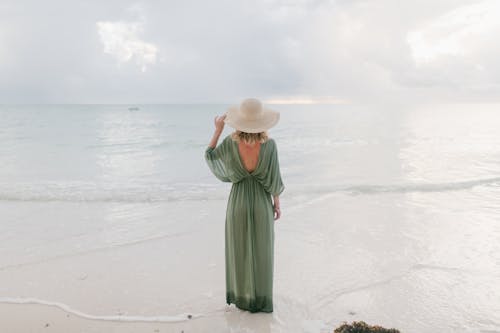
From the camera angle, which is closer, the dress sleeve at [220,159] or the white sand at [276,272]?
the dress sleeve at [220,159]

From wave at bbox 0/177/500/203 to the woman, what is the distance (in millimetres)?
5820

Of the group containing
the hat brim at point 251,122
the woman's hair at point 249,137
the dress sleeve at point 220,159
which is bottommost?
the dress sleeve at point 220,159

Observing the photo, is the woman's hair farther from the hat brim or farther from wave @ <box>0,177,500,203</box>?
wave @ <box>0,177,500,203</box>

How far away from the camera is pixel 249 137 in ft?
11.0

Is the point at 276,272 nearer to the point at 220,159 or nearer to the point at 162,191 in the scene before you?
the point at 220,159

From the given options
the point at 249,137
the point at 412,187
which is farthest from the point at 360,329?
the point at 412,187

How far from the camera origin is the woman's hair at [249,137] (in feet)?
11.0

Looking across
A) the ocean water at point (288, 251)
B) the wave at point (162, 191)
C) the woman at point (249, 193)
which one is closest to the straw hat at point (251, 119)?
the woman at point (249, 193)

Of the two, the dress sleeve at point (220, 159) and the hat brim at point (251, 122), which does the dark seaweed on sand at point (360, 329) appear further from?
the hat brim at point (251, 122)

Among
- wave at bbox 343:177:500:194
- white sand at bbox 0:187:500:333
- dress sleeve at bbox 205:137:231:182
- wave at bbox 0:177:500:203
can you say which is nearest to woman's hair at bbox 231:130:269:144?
dress sleeve at bbox 205:137:231:182

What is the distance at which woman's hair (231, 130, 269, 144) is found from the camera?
3340mm

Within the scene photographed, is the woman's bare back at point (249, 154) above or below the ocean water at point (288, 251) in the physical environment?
above

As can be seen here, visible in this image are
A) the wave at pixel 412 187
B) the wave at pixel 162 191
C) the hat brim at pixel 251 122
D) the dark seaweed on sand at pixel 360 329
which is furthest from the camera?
the wave at pixel 412 187

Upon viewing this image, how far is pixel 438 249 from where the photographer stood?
5566 millimetres
